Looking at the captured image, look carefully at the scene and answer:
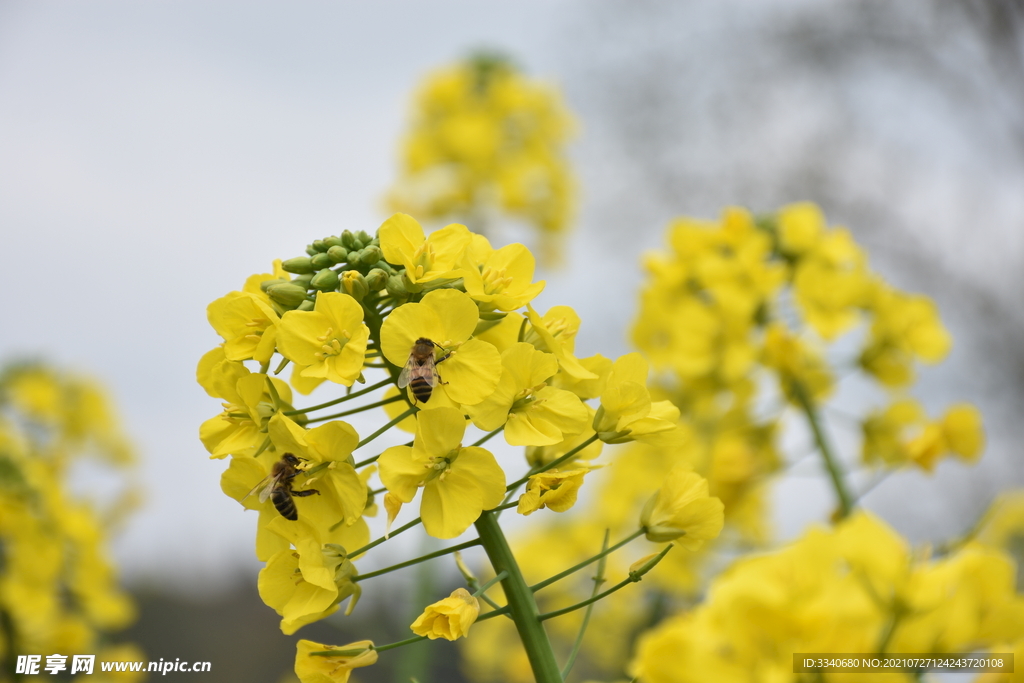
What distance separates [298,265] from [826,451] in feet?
6.11

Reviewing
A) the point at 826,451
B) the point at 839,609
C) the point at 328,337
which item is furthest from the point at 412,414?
the point at 826,451

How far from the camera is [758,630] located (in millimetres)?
1014

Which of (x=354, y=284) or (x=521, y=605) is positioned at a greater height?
(x=354, y=284)

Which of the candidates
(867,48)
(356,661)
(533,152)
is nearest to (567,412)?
(356,661)

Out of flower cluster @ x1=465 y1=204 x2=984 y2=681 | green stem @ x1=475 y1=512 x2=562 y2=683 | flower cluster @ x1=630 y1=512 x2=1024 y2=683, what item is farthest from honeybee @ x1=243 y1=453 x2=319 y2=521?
flower cluster @ x1=465 y1=204 x2=984 y2=681

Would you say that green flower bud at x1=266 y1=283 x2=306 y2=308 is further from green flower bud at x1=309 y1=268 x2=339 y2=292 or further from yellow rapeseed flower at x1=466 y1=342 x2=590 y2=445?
yellow rapeseed flower at x1=466 y1=342 x2=590 y2=445

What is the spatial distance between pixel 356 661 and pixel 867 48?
995 centimetres

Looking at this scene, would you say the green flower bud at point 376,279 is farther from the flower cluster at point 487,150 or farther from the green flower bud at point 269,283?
the flower cluster at point 487,150

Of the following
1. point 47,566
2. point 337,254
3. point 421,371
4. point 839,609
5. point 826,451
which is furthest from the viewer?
point 47,566

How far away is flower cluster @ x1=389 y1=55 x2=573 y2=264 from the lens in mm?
5125

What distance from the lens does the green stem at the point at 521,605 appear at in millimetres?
1293

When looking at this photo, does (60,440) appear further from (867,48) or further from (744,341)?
(867,48)

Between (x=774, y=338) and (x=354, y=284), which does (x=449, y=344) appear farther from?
(x=774, y=338)

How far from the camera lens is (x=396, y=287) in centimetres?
144
